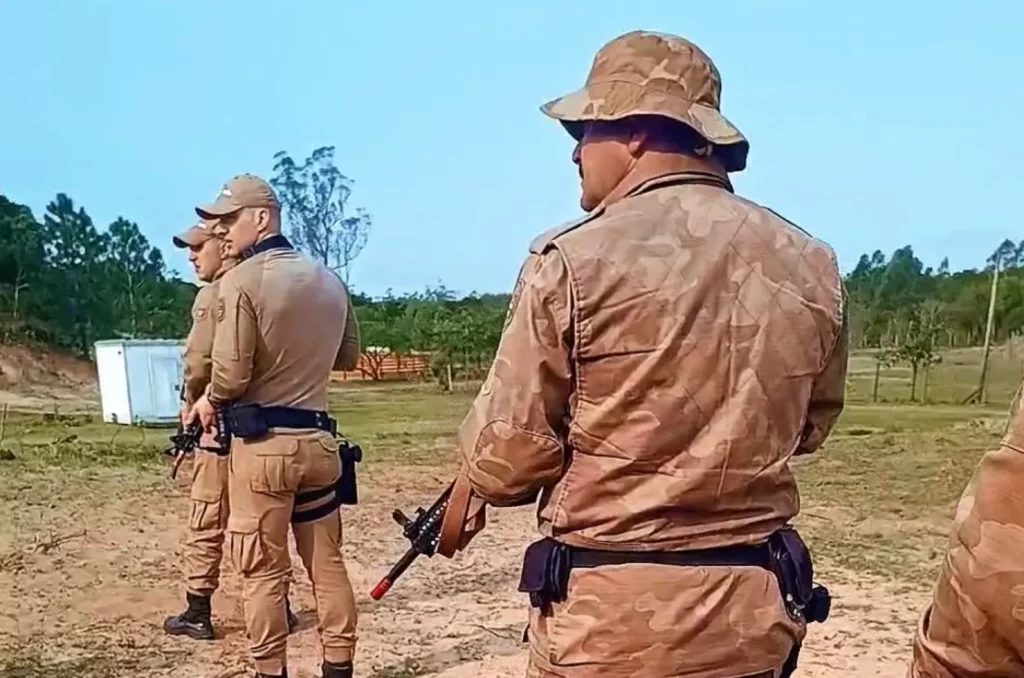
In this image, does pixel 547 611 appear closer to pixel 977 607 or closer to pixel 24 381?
pixel 977 607

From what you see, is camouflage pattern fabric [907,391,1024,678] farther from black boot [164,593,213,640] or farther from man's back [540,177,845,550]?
black boot [164,593,213,640]

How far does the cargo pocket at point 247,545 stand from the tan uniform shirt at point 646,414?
1895 mm

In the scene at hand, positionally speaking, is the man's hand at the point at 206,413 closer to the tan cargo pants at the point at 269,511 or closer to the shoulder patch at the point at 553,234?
the tan cargo pants at the point at 269,511

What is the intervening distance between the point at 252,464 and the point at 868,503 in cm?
584

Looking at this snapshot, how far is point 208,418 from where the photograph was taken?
4.30 metres

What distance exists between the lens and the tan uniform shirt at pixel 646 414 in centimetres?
219

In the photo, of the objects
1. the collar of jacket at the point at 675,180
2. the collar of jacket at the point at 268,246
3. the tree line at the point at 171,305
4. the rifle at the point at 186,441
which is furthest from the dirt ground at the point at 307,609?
the tree line at the point at 171,305

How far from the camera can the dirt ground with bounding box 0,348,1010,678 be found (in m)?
4.93

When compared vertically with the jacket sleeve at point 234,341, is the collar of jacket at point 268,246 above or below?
above

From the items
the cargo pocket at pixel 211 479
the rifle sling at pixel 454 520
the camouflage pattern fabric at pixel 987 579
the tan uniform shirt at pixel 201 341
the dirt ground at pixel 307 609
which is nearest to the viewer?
the camouflage pattern fabric at pixel 987 579

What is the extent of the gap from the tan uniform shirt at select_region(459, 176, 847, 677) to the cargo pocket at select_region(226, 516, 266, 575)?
6.22 ft

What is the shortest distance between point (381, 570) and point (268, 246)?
9.36ft

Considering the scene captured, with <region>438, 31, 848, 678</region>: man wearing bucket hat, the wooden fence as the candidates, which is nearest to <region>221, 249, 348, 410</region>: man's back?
<region>438, 31, 848, 678</region>: man wearing bucket hat

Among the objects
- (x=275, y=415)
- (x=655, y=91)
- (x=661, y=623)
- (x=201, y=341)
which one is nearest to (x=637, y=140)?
(x=655, y=91)
